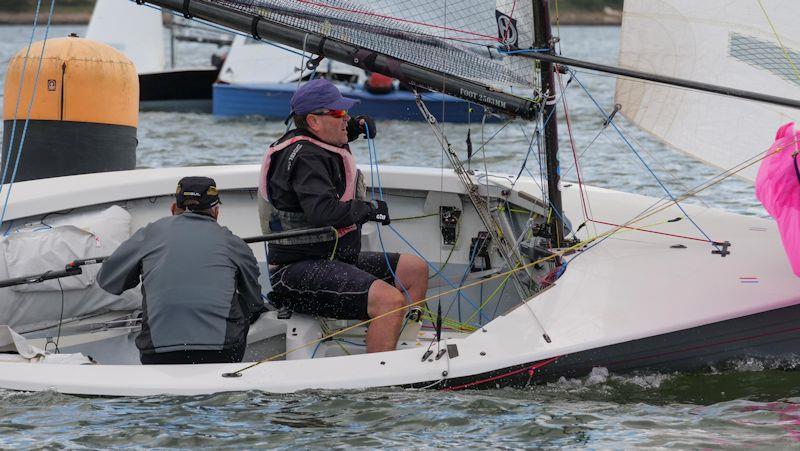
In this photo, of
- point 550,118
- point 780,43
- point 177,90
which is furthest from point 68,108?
point 177,90

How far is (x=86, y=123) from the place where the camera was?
6266 millimetres

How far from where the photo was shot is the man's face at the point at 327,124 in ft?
15.3

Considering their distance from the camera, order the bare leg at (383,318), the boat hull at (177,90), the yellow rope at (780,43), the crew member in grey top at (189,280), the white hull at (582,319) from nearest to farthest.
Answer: the white hull at (582,319) → the crew member in grey top at (189,280) → the bare leg at (383,318) → the yellow rope at (780,43) → the boat hull at (177,90)

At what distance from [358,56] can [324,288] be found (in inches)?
37.3

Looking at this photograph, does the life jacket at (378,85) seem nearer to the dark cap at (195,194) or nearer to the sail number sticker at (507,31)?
the sail number sticker at (507,31)

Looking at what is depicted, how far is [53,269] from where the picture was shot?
4848 mm

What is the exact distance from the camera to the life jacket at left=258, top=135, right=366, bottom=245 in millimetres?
4656

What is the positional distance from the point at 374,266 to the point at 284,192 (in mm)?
561

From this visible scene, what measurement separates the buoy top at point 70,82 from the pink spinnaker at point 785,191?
3.44 m

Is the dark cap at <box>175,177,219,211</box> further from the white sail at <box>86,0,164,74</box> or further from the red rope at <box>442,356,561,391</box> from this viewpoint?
the white sail at <box>86,0,164,74</box>

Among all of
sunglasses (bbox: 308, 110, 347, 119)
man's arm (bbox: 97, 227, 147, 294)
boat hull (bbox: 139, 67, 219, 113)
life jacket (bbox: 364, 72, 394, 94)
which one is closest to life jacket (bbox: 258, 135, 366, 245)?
sunglasses (bbox: 308, 110, 347, 119)

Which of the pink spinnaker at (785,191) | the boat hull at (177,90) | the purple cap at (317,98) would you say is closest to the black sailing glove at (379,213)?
the purple cap at (317,98)

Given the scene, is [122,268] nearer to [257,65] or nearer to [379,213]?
[379,213]

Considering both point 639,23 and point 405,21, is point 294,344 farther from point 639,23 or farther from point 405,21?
point 639,23
